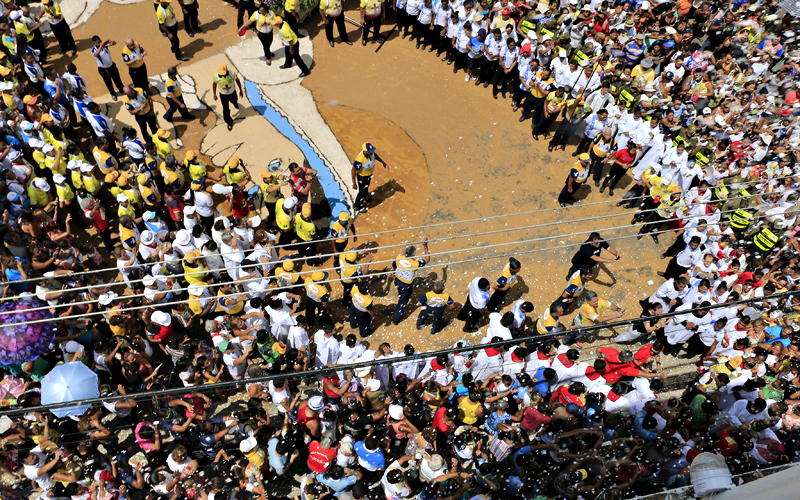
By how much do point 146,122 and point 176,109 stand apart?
2.51 ft

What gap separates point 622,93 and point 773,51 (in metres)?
4.58

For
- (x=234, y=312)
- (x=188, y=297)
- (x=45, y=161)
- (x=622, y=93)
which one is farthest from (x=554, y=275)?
(x=45, y=161)

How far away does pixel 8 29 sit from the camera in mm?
13383

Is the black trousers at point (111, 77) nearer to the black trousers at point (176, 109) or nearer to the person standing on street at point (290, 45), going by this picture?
the black trousers at point (176, 109)

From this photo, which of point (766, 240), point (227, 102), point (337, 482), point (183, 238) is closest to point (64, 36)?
point (227, 102)

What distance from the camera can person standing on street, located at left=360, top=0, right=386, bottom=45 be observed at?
49.1ft

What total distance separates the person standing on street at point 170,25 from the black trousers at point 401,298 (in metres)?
9.52

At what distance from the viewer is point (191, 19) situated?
15688mm

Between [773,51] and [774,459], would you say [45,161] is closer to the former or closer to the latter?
[774,459]

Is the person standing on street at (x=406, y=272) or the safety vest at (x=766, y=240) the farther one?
the safety vest at (x=766, y=240)

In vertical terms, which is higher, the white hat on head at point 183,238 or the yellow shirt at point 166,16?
the yellow shirt at point 166,16

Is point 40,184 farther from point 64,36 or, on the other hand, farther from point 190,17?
point 190,17

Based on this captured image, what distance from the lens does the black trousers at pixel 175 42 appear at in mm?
14728

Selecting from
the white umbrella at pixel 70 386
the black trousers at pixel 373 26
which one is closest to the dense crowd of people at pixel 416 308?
the white umbrella at pixel 70 386
